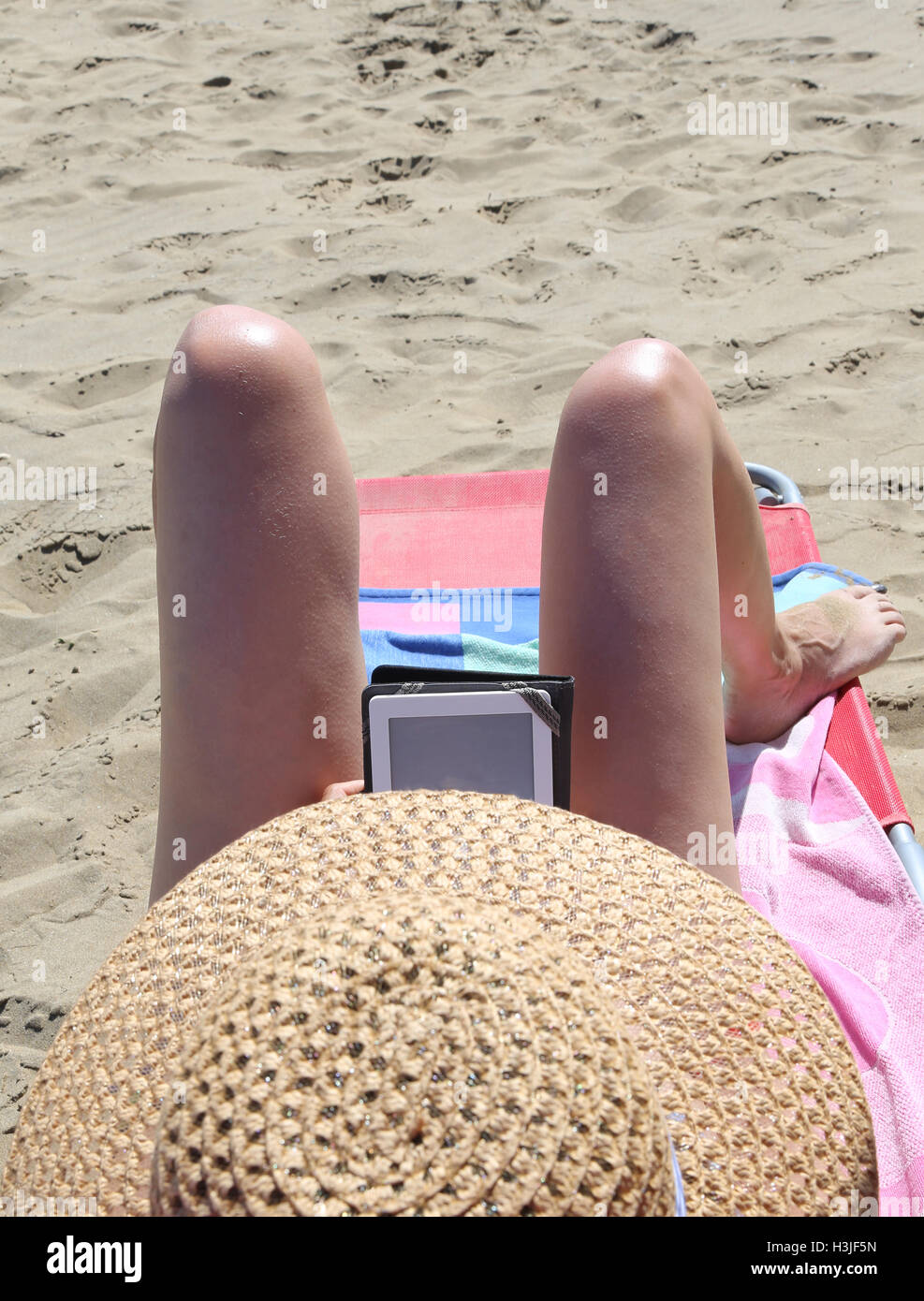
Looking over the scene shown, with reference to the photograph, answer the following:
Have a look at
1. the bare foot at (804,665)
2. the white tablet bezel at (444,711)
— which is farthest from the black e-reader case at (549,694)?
the bare foot at (804,665)

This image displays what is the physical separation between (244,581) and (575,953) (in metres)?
0.68

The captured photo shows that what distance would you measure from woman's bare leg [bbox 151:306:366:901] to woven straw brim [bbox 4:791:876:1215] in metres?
0.46

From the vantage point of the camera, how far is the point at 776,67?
4.78 m

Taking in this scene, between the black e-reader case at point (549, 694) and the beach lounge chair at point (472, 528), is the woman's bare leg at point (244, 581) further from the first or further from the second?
the beach lounge chair at point (472, 528)

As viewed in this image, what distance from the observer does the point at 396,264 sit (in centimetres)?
381

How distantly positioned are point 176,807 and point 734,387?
2.34 m

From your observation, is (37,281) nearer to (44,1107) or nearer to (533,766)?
(533,766)

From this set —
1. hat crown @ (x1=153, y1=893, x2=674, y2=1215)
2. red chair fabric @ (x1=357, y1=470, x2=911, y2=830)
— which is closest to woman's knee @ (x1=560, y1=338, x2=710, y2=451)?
hat crown @ (x1=153, y1=893, x2=674, y2=1215)

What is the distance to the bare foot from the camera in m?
1.81

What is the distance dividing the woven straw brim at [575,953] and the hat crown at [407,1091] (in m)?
0.08

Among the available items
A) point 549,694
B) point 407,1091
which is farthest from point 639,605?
point 407,1091

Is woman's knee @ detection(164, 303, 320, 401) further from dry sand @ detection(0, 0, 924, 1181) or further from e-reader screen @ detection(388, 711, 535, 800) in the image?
dry sand @ detection(0, 0, 924, 1181)

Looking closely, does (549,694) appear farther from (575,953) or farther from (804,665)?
(804,665)
